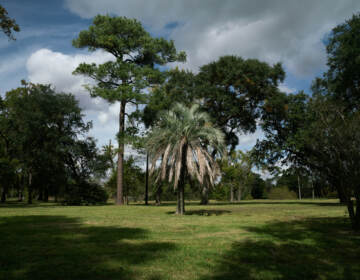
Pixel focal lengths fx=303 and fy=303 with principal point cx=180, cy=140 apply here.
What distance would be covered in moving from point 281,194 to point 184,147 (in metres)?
81.6

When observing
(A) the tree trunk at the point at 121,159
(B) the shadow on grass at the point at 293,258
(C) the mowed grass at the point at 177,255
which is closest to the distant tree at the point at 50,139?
(A) the tree trunk at the point at 121,159

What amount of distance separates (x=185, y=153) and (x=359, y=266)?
12.5 metres

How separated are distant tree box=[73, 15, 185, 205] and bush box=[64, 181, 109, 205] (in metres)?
6.12

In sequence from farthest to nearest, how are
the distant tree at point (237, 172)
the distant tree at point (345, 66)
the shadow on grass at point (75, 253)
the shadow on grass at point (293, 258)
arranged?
1. the distant tree at point (237, 172)
2. the distant tree at point (345, 66)
3. the shadow on grass at point (293, 258)
4. the shadow on grass at point (75, 253)

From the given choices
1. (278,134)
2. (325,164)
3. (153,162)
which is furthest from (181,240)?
(278,134)

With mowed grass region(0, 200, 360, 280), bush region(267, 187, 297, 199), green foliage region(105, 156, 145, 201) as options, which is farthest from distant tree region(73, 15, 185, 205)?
bush region(267, 187, 297, 199)

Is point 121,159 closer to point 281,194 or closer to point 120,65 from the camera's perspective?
point 120,65

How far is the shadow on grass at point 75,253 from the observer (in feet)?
17.8

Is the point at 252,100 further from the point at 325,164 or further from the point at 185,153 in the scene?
the point at 325,164

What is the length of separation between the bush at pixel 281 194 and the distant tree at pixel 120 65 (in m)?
68.3

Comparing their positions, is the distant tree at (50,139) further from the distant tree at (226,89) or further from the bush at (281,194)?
the bush at (281,194)

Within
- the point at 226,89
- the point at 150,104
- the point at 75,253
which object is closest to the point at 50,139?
the point at 150,104

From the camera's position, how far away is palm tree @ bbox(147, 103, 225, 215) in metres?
17.4

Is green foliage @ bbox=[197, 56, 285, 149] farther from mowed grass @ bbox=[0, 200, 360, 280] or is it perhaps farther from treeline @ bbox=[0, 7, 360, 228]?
mowed grass @ bbox=[0, 200, 360, 280]
